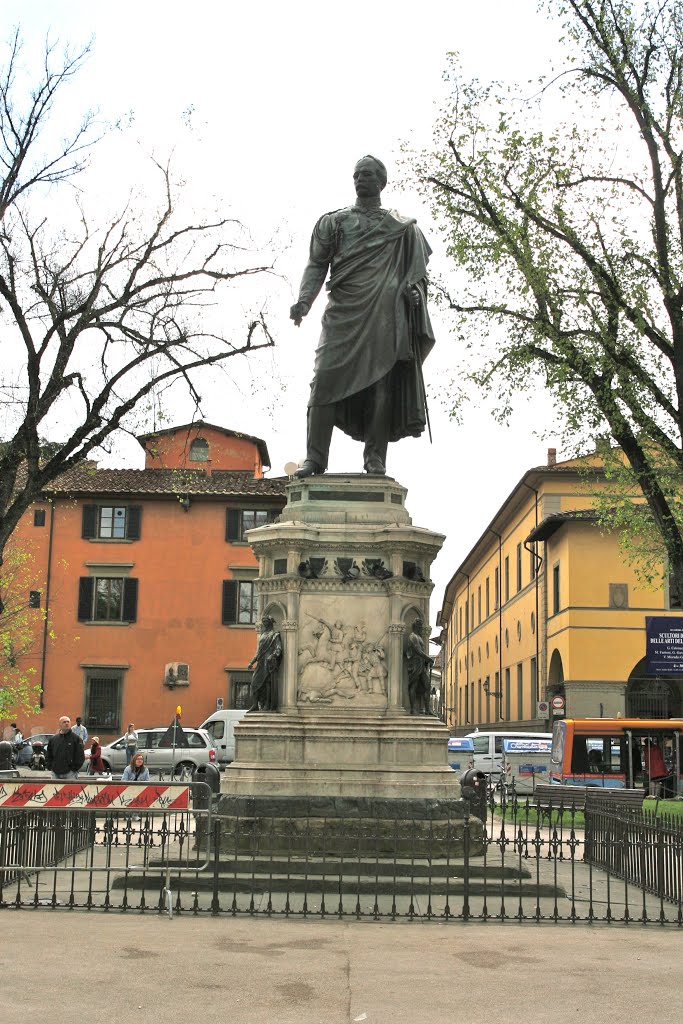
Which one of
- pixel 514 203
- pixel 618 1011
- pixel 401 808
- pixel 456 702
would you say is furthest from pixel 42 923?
pixel 456 702

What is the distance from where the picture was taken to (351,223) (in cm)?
1323

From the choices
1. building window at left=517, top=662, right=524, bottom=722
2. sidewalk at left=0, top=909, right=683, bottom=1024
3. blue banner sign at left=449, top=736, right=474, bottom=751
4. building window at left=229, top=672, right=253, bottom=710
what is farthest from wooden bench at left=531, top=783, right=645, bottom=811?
building window at left=517, top=662, right=524, bottom=722

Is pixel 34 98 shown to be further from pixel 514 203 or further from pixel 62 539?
pixel 62 539

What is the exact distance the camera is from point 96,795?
10.3 m

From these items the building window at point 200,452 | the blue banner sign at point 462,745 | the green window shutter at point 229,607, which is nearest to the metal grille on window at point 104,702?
the green window shutter at point 229,607

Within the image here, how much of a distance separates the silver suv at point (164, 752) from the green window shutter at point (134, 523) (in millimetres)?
16141

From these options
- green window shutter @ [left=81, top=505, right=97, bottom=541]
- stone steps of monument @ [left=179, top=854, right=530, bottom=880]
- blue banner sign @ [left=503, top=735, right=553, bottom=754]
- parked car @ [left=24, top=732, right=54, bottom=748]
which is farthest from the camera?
green window shutter @ [left=81, top=505, right=97, bottom=541]

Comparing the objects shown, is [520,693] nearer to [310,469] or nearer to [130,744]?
[130,744]

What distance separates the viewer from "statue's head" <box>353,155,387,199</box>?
43.5 feet

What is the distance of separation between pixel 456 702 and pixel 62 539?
41.4 metres

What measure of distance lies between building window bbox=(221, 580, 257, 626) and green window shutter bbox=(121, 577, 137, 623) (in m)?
3.58

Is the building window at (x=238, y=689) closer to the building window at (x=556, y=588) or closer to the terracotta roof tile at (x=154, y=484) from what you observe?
the terracotta roof tile at (x=154, y=484)

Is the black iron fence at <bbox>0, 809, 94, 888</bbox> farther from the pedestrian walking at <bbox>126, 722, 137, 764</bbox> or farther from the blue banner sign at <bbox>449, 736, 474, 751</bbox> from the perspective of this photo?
the blue banner sign at <bbox>449, 736, 474, 751</bbox>

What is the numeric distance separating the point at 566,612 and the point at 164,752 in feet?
53.5
